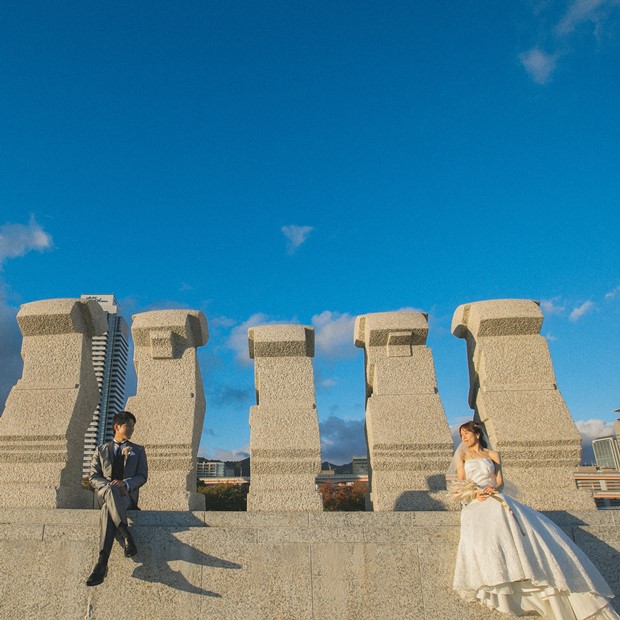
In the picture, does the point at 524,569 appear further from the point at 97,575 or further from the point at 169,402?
the point at 169,402

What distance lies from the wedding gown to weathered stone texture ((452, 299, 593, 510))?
1.39 m

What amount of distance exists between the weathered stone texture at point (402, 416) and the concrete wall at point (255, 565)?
2.53 feet

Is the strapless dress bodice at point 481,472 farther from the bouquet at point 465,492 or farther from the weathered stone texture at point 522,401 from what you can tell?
the weathered stone texture at point 522,401

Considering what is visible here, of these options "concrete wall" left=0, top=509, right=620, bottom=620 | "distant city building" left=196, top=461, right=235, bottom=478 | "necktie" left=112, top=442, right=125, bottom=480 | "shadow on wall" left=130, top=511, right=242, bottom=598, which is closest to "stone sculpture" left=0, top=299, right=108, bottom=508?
"concrete wall" left=0, top=509, right=620, bottom=620

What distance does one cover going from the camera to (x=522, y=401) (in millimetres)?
6152

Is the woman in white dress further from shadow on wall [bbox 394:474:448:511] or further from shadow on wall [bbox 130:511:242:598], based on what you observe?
shadow on wall [bbox 130:511:242:598]

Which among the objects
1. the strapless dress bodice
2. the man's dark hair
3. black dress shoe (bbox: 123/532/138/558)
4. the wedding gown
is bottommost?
the wedding gown

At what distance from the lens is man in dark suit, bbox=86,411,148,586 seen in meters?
4.53

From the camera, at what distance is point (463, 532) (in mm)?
4504

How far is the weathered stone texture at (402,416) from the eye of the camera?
572 cm

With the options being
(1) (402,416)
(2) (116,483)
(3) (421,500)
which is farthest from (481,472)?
(2) (116,483)

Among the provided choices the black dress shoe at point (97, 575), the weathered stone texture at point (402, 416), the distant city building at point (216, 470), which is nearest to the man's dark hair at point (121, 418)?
the black dress shoe at point (97, 575)

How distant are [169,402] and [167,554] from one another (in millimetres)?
1870

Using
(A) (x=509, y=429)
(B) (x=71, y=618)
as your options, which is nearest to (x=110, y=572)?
(B) (x=71, y=618)
